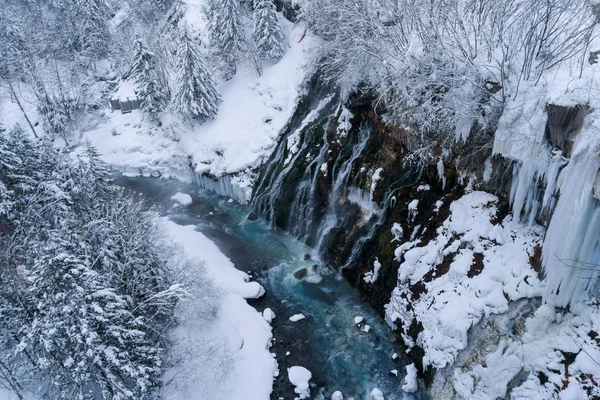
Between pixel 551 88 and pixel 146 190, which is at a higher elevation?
pixel 551 88

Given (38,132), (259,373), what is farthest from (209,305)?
(38,132)

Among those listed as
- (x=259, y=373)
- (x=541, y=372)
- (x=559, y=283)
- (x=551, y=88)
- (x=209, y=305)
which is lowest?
(x=259, y=373)

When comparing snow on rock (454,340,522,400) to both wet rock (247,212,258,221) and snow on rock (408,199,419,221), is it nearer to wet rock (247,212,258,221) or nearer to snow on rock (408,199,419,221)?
snow on rock (408,199,419,221)

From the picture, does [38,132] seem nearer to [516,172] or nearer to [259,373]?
[259,373]

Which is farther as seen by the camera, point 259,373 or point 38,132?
point 38,132

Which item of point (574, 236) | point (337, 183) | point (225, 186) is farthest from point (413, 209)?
point (225, 186)

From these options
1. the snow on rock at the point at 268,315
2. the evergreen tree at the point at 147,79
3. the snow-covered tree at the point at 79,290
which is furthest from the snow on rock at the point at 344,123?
the evergreen tree at the point at 147,79
